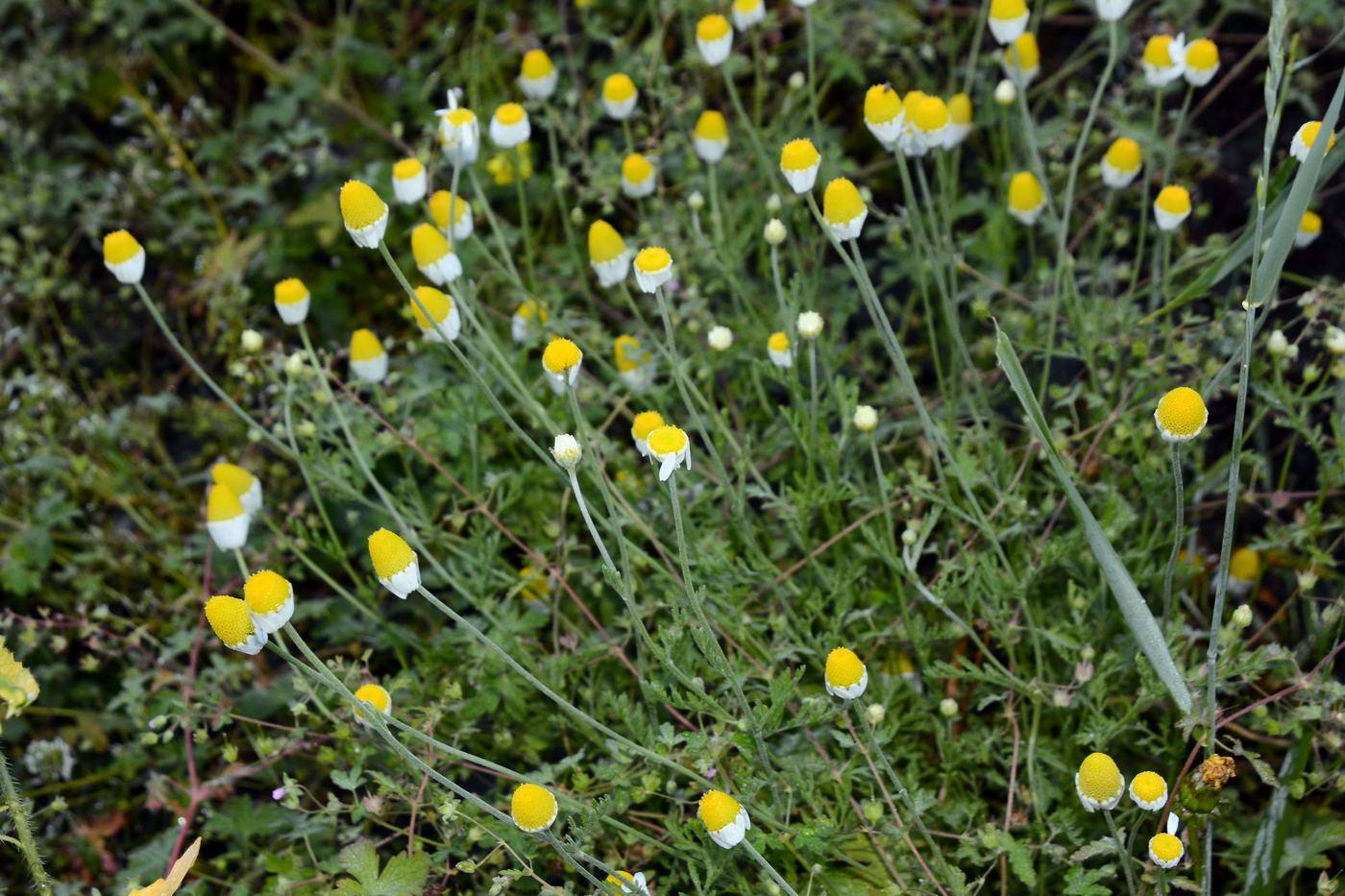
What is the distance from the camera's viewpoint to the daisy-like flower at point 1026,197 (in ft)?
7.06

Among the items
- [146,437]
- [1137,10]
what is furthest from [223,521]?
[1137,10]

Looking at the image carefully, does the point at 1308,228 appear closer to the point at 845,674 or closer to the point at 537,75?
the point at 845,674

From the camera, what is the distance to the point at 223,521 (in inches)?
77.2

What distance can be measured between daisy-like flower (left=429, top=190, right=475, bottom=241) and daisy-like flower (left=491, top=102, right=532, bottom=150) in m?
0.13

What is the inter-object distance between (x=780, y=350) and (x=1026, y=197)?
592mm

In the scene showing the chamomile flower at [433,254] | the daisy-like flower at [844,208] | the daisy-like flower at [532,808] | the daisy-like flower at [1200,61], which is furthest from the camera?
the daisy-like flower at [1200,61]

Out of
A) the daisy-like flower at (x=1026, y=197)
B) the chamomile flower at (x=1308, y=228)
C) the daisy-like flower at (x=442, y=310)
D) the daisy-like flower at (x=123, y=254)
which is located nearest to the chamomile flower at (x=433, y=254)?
the daisy-like flower at (x=442, y=310)

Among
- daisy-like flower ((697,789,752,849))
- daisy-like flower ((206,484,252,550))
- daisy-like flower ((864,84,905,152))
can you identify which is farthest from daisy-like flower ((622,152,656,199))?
daisy-like flower ((697,789,752,849))

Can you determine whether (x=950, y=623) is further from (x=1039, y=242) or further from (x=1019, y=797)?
(x=1039, y=242)

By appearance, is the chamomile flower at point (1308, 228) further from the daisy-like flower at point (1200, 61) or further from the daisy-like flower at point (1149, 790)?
the daisy-like flower at point (1149, 790)

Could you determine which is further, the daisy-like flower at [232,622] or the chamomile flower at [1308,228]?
the chamomile flower at [1308,228]

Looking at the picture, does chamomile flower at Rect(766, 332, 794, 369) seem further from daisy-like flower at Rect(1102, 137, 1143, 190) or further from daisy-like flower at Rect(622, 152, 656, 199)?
daisy-like flower at Rect(1102, 137, 1143, 190)

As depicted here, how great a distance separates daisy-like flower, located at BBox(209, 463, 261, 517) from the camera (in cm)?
209

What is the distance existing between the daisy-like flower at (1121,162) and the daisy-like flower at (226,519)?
5.27ft
